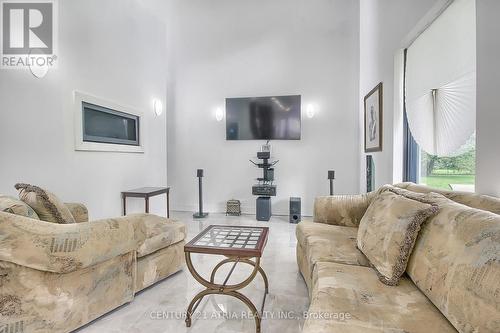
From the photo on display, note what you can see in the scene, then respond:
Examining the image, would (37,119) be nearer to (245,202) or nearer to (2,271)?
(2,271)

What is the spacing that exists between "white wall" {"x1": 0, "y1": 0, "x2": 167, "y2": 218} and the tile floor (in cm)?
143

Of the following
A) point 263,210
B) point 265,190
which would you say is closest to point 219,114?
point 265,190

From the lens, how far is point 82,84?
2680 millimetres

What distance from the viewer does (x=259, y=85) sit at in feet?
15.1

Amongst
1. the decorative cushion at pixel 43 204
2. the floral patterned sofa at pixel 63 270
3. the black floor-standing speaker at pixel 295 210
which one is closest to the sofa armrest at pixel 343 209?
the floral patterned sofa at pixel 63 270

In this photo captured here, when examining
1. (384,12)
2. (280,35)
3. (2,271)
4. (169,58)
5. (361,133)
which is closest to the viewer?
(2,271)

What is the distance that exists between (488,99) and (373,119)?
1.94 meters

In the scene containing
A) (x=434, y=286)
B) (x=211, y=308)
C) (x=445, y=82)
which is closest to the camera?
(x=434, y=286)

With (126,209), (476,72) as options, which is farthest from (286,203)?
(476,72)

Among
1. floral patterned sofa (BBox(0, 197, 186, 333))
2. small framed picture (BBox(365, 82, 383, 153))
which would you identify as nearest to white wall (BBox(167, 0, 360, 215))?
small framed picture (BBox(365, 82, 383, 153))

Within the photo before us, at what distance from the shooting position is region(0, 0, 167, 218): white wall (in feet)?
6.93

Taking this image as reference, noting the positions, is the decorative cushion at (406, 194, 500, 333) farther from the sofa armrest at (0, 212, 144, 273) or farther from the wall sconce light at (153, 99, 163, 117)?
the wall sconce light at (153, 99, 163, 117)

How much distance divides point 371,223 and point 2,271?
2061mm

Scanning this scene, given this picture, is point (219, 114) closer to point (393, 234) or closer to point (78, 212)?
point (78, 212)
